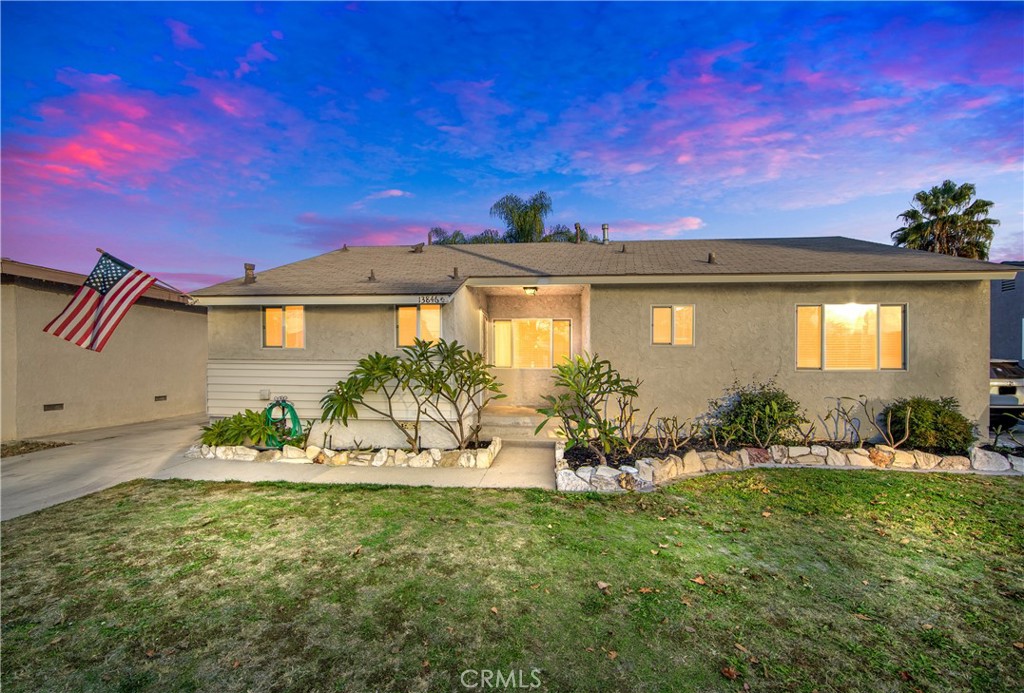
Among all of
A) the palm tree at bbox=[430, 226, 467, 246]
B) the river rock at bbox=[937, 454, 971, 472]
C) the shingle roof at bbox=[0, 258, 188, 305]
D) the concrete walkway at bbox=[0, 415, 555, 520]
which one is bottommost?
the concrete walkway at bbox=[0, 415, 555, 520]

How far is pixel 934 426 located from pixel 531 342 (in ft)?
25.7

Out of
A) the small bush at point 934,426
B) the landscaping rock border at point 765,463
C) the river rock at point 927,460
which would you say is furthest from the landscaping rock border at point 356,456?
the small bush at point 934,426

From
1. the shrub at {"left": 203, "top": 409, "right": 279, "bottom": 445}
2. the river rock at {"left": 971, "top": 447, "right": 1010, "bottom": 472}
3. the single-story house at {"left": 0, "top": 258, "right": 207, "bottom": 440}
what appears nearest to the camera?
the river rock at {"left": 971, "top": 447, "right": 1010, "bottom": 472}

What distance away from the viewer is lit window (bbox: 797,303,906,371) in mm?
7781

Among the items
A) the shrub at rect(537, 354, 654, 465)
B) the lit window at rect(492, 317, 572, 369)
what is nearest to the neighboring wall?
the lit window at rect(492, 317, 572, 369)

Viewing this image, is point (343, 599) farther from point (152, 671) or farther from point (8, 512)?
point (8, 512)

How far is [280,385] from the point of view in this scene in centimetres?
795

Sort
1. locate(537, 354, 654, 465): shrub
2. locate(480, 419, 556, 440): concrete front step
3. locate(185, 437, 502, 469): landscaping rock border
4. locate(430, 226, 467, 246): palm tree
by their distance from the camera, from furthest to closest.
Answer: locate(430, 226, 467, 246): palm tree, locate(480, 419, 556, 440): concrete front step, locate(185, 437, 502, 469): landscaping rock border, locate(537, 354, 654, 465): shrub

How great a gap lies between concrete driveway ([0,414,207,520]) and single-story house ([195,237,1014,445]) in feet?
4.41

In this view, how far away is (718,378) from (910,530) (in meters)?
3.85

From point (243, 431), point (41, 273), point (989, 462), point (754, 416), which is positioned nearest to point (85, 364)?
point (41, 273)

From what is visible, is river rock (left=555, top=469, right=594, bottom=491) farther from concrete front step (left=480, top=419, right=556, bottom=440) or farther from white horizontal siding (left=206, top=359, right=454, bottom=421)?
white horizontal siding (left=206, top=359, right=454, bottom=421)

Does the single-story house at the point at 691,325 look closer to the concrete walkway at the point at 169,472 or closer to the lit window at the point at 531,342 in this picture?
the concrete walkway at the point at 169,472

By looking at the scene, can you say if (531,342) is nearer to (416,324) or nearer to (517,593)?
(416,324)
